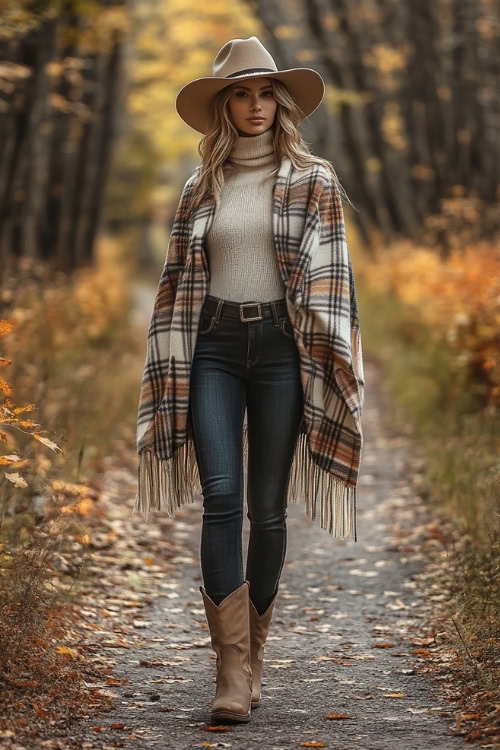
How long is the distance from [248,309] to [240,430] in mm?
444

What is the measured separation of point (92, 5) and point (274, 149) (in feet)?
22.8

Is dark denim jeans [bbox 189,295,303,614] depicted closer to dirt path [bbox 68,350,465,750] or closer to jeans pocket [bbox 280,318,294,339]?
jeans pocket [bbox 280,318,294,339]

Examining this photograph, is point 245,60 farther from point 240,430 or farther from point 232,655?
point 232,655

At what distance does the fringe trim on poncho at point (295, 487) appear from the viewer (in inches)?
165

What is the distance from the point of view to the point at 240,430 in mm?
3982

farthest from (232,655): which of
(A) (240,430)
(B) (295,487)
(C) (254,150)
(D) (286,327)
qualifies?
(C) (254,150)

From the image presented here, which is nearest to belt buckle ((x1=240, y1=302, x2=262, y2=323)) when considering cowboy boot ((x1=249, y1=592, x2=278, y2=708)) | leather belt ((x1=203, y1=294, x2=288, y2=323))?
leather belt ((x1=203, y1=294, x2=288, y2=323))

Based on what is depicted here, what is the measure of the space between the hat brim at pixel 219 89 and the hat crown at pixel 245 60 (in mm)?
45

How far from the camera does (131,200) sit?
1261 inches

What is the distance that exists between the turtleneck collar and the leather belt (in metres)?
0.56

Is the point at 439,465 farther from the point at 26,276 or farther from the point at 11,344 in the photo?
the point at 26,276

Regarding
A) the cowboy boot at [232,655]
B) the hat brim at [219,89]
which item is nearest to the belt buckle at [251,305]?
the hat brim at [219,89]

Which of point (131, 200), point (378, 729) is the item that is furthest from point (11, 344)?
point (131, 200)

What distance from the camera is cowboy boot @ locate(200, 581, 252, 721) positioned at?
152 inches
